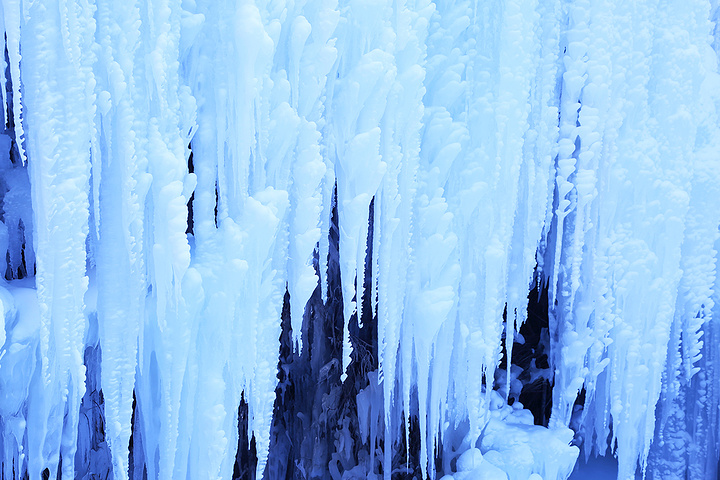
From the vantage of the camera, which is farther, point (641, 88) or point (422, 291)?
point (641, 88)

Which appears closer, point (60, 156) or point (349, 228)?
point (60, 156)

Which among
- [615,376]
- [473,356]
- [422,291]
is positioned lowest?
[615,376]

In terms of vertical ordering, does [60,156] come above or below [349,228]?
above

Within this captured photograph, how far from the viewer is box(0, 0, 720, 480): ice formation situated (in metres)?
2.03

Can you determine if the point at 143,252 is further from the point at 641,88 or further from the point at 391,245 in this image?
the point at 641,88

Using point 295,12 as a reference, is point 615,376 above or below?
below

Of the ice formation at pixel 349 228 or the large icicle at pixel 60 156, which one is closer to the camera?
the large icicle at pixel 60 156

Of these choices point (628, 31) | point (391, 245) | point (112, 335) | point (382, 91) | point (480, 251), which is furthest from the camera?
point (628, 31)

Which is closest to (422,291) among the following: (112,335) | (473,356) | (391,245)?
(391,245)

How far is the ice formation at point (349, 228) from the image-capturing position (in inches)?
79.7

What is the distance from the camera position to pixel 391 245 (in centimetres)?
278

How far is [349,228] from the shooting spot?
8.42 feet

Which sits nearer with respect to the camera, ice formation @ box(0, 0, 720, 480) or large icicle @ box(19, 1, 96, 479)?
large icicle @ box(19, 1, 96, 479)

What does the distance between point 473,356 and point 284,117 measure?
1.55 meters
